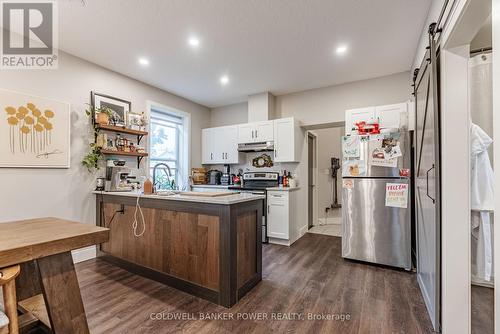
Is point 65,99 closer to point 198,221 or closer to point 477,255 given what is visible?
point 198,221

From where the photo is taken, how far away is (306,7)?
84.7 inches

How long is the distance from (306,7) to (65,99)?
3.12 m

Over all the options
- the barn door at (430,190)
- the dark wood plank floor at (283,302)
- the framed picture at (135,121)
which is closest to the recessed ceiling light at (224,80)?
the framed picture at (135,121)

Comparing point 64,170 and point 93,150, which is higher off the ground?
point 93,150

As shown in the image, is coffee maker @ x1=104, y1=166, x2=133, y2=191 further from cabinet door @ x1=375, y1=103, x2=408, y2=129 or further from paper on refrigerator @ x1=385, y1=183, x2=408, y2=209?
cabinet door @ x1=375, y1=103, x2=408, y2=129

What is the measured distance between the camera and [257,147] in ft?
14.2

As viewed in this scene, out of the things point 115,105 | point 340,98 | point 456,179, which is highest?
point 340,98

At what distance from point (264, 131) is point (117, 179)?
8.37 ft

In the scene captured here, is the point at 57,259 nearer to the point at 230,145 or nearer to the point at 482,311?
the point at 482,311

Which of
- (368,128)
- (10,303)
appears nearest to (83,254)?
(10,303)

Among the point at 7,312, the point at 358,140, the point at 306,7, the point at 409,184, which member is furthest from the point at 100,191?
the point at 409,184

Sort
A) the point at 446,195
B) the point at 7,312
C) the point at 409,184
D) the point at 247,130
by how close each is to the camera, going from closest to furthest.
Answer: the point at 7,312 < the point at 446,195 < the point at 409,184 < the point at 247,130

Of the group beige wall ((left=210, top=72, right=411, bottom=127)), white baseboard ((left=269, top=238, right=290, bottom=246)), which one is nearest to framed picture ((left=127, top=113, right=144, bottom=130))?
beige wall ((left=210, top=72, right=411, bottom=127))
